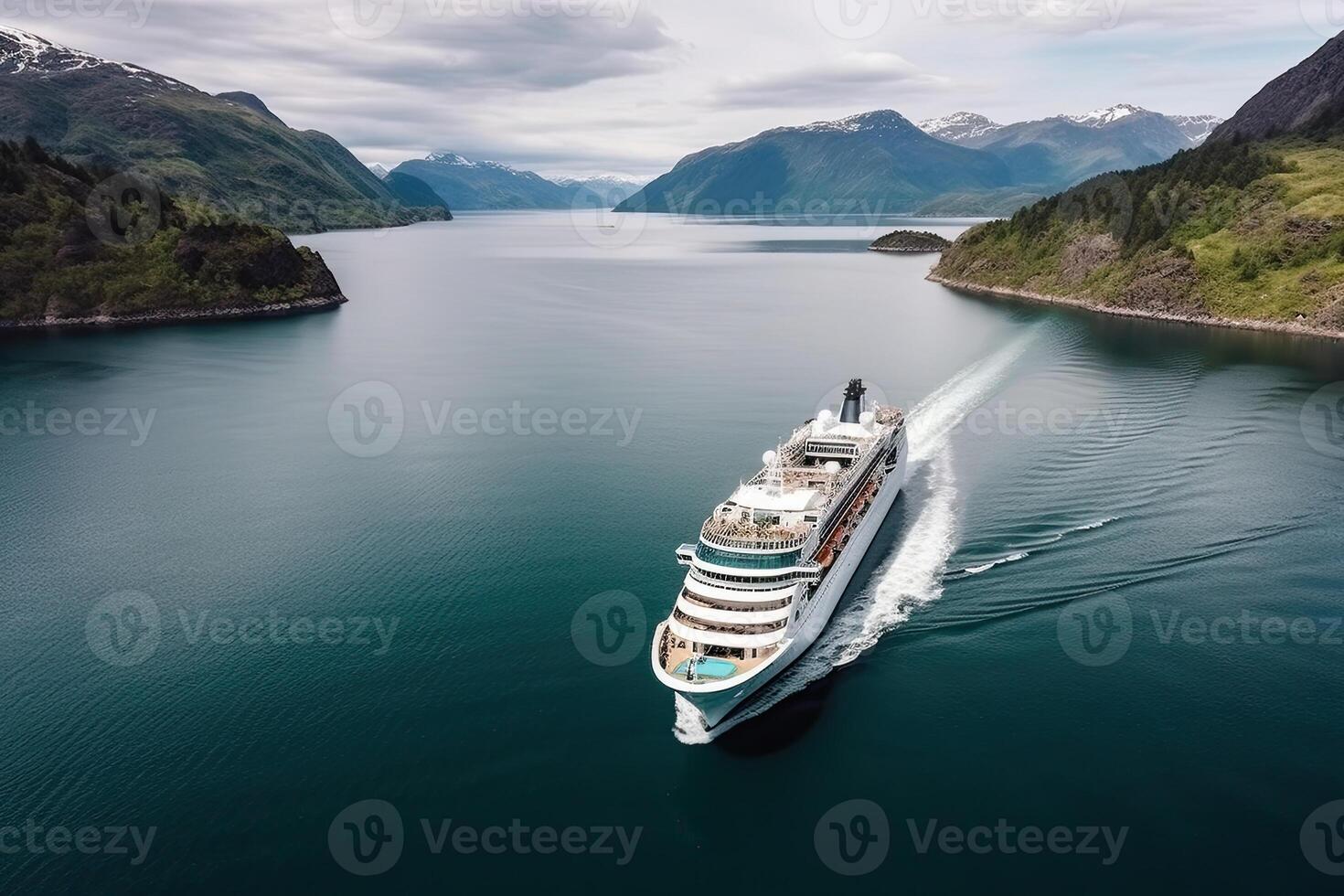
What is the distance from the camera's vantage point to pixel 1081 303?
195250mm

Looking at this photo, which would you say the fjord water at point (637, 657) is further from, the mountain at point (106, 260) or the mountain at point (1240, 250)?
the mountain at point (106, 260)

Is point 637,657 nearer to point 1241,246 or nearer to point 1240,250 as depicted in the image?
point 1240,250

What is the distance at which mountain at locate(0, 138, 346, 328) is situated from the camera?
174 metres

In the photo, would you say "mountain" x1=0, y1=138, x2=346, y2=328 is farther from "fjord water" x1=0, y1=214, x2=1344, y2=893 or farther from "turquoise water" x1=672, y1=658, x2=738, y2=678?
"turquoise water" x1=672, y1=658, x2=738, y2=678

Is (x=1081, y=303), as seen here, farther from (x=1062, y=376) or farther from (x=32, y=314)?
(x=32, y=314)

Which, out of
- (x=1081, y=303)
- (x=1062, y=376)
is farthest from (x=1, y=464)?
(x=1081, y=303)

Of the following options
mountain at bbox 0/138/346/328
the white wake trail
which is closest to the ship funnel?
the white wake trail

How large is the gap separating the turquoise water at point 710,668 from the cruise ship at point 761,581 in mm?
62

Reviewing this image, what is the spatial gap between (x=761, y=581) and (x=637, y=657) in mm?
9172

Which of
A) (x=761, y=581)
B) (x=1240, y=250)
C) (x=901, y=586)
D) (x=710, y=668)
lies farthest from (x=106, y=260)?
(x=1240, y=250)

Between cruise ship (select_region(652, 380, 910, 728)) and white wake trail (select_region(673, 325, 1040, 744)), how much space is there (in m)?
0.94

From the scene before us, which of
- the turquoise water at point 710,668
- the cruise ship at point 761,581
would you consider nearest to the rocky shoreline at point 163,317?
the cruise ship at point 761,581

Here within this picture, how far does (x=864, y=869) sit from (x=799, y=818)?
3.88 meters

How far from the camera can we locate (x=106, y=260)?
184m
